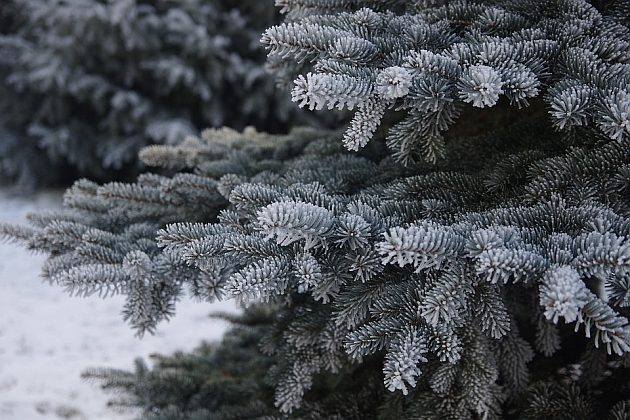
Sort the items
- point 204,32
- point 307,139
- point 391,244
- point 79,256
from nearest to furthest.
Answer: point 391,244
point 79,256
point 307,139
point 204,32

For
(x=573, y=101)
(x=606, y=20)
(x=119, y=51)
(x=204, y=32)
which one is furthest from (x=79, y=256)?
(x=119, y=51)

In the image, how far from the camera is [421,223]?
1.06 m

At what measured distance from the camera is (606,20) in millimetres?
1180

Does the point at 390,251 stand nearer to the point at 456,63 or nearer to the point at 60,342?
the point at 456,63

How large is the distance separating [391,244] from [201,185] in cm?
75

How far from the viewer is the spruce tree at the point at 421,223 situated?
0.94m

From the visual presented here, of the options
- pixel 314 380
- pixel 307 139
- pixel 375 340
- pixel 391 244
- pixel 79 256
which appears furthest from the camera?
pixel 307 139

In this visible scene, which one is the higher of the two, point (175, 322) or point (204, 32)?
point (204, 32)

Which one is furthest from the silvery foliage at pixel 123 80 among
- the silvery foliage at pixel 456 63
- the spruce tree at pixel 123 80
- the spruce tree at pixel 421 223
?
the silvery foliage at pixel 456 63

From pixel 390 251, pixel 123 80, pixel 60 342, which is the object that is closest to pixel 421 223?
pixel 390 251

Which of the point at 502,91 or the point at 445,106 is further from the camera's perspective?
the point at 445,106

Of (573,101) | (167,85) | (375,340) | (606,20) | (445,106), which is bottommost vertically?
(375,340)

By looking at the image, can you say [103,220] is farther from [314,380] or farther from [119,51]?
[119,51]

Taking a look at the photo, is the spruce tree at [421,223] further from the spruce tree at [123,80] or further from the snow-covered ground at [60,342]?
the spruce tree at [123,80]
